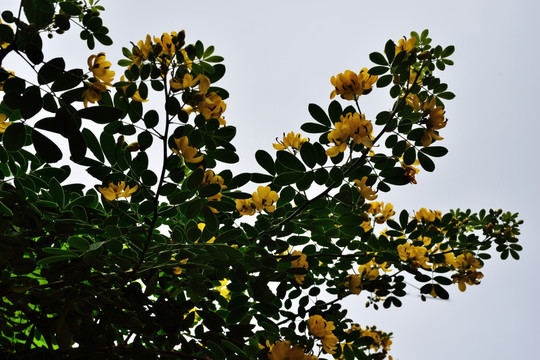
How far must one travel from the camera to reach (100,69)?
3.78ft

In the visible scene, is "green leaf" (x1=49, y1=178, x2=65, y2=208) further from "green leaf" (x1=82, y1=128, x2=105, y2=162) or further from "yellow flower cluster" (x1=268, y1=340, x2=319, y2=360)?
"yellow flower cluster" (x1=268, y1=340, x2=319, y2=360)

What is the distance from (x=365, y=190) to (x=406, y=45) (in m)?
0.53

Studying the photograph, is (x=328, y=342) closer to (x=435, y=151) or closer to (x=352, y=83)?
(x=435, y=151)

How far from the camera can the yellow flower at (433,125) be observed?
4.60 feet

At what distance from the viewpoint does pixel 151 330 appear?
1.29m

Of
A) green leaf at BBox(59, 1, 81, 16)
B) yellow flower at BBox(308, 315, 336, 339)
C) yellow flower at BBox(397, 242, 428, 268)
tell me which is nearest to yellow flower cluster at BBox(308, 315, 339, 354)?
yellow flower at BBox(308, 315, 336, 339)

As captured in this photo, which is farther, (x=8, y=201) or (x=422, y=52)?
(x=422, y=52)

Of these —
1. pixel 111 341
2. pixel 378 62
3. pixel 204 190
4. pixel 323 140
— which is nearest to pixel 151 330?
pixel 111 341

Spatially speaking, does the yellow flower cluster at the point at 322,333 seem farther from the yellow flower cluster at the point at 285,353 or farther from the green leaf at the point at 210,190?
the green leaf at the point at 210,190

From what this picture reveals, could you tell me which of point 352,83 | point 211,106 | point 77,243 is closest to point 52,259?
point 77,243

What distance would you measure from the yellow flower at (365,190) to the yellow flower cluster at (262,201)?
28cm

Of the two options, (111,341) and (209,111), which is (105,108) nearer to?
(209,111)

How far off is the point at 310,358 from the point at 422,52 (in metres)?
1.08

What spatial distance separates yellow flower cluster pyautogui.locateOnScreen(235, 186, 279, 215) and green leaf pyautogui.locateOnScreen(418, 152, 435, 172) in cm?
50
